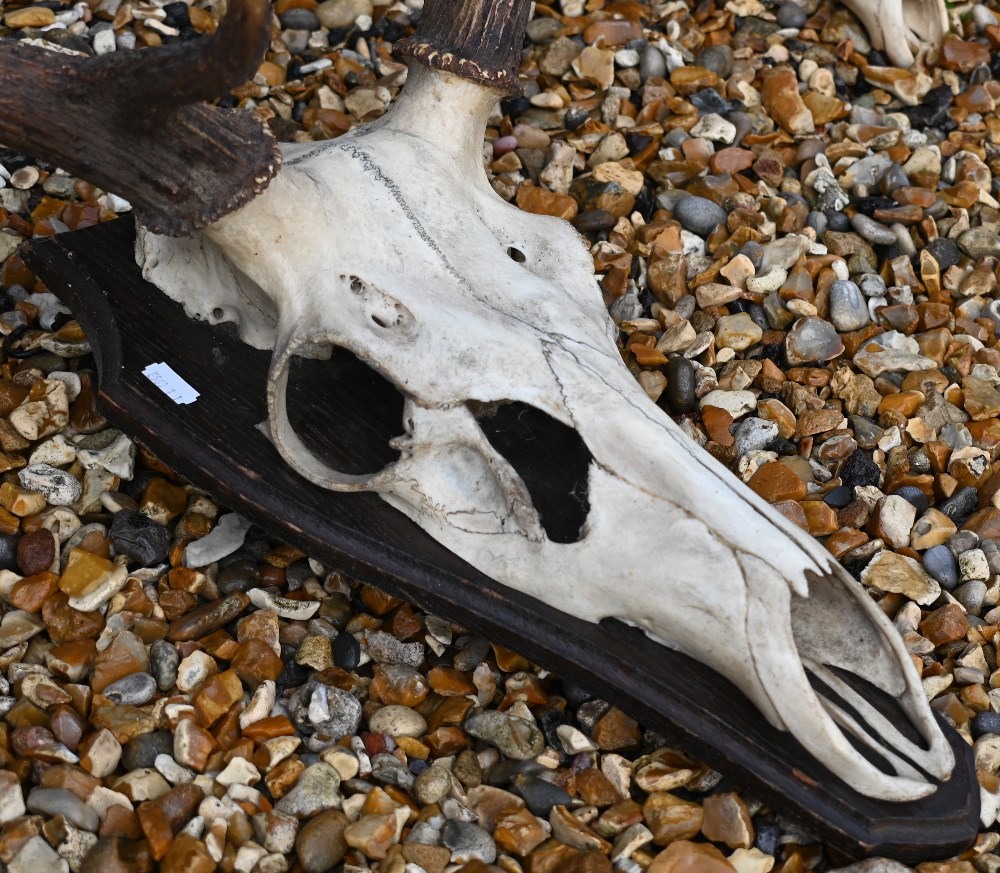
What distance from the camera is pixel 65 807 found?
2.29 metres

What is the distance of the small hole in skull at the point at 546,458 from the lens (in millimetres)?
2561

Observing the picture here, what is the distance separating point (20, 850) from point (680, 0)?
3.43 metres

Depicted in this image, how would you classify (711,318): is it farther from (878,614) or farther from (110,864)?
(110,864)

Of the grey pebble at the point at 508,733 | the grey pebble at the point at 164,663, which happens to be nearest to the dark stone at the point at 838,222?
the grey pebble at the point at 508,733

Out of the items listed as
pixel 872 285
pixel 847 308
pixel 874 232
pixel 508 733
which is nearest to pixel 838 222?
pixel 874 232

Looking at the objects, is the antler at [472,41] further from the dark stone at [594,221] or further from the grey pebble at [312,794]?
the grey pebble at [312,794]

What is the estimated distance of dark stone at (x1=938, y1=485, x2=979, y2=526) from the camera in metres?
3.03

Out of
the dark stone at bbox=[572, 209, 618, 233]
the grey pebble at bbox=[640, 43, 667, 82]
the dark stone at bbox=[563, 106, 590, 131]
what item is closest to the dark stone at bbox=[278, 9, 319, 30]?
the dark stone at bbox=[563, 106, 590, 131]

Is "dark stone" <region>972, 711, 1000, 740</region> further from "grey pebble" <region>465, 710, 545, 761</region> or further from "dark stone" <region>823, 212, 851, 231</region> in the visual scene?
"dark stone" <region>823, 212, 851, 231</region>

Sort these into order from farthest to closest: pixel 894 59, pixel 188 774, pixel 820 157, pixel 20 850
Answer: pixel 894 59
pixel 820 157
pixel 188 774
pixel 20 850

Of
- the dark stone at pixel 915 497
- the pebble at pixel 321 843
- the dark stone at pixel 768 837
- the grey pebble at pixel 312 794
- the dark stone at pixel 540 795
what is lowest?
the grey pebble at pixel 312 794

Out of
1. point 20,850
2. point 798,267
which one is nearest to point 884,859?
point 20,850

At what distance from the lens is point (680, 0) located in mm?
4391

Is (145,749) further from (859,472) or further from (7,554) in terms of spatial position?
(859,472)
